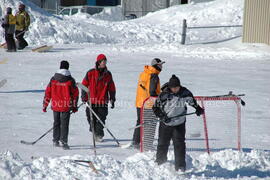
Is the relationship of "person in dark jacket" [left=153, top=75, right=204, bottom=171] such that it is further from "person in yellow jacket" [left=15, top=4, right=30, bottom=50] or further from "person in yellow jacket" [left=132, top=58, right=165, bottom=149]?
"person in yellow jacket" [left=15, top=4, right=30, bottom=50]

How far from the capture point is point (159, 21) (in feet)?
110

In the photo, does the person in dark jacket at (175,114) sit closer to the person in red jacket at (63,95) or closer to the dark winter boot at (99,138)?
the person in red jacket at (63,95)

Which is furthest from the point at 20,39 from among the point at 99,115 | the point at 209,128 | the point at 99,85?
the point at 209,128

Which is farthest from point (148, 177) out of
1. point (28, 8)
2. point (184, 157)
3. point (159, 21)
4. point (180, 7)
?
point (180, 7)

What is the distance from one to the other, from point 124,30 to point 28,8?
565cm

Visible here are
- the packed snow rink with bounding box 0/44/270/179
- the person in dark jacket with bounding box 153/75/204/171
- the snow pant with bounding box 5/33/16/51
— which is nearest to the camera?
the packed snow rink with bounding box 0/44/270/179

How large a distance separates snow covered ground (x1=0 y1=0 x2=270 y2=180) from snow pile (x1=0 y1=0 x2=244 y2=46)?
60mm

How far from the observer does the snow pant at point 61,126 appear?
775 cm

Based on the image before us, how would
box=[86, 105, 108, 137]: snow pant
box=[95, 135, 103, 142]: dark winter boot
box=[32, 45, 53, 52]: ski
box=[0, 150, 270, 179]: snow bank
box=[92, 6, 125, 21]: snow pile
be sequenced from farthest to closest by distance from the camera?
box=[92, 6, 125, 21]: snow pile → box=[32, 45, 53, 52]: ski → box=[95, 135, 103, 142]: dark winter boot → box=[86, 105, 108, 137]: snow pant → box=[0, 150, 270, 179]: snow bank

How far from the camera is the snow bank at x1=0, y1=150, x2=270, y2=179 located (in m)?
5.97

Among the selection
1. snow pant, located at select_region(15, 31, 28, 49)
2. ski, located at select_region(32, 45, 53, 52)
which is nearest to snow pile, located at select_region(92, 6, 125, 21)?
ski, located at select_region(32, 45, 53, 52)

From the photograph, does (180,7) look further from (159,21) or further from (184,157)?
(184,157)

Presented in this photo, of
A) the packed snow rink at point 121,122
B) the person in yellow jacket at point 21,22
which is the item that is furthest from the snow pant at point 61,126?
the person in yellow jacket at point 21,22

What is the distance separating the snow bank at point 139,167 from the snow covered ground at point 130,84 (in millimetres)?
12
